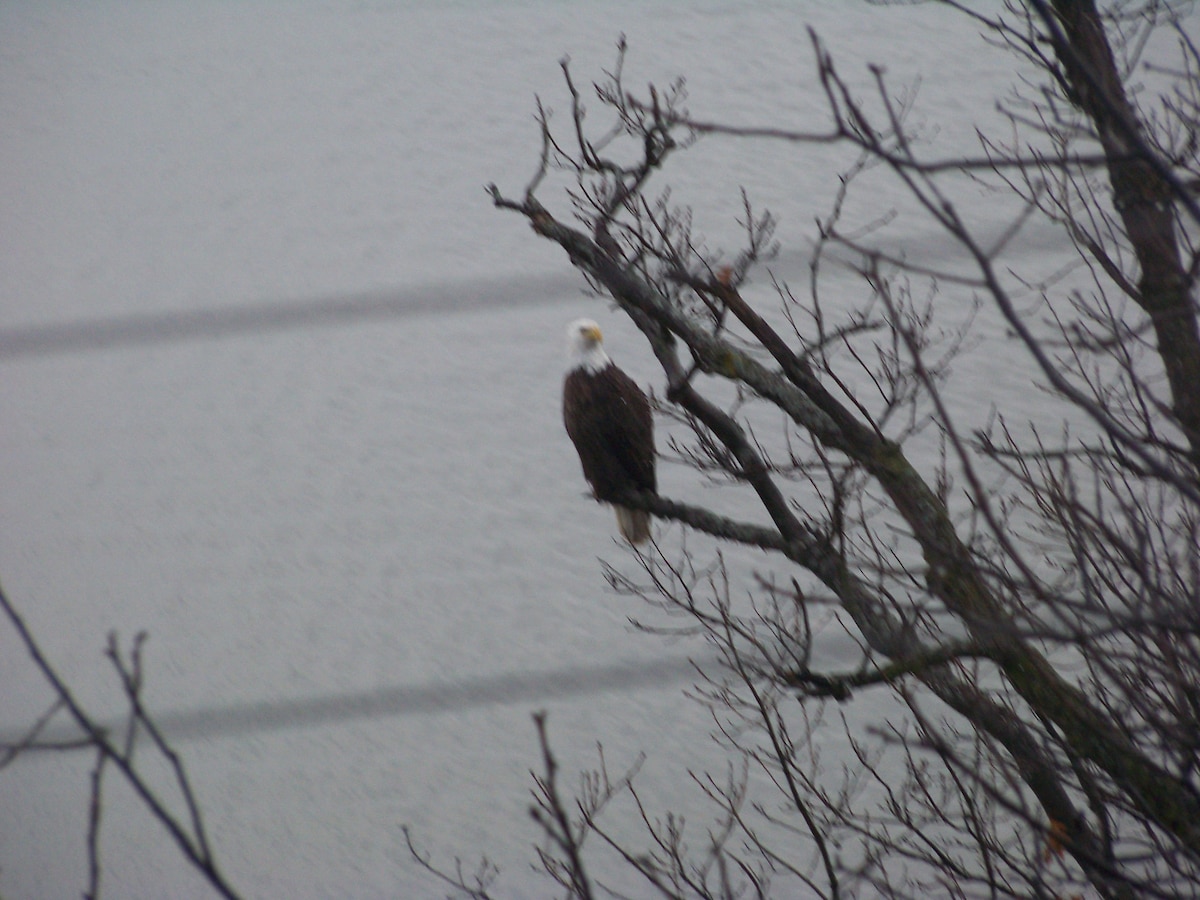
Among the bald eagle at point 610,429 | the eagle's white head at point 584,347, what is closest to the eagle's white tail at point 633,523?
the bald eagle at point 610,429

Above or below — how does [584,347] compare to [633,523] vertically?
above

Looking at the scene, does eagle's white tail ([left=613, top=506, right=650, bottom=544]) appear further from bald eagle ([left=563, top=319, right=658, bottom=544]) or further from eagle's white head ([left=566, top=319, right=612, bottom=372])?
eagle's white head ([left=566, top=319, right=612, bottom=372])

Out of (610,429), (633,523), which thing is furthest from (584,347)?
(633,523)

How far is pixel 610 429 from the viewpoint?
2268 millimetres

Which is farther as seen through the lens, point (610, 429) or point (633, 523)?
point (633, 523)

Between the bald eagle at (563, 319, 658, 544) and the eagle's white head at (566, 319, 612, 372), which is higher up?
the eagle's white head at (566, 319, 612, 372)

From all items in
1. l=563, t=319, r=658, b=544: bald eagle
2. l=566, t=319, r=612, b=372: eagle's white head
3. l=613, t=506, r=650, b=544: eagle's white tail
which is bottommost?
l=613, t=506, r=650, b=544: eagle's white tail

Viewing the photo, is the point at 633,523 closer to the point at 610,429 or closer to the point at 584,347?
the point at 610,429

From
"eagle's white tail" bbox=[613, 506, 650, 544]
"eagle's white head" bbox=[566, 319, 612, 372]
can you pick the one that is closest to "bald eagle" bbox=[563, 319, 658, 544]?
"eagle's white head" bbox=[566, 319, 612, 372]

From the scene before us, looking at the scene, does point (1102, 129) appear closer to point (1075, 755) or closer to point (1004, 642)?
point (1004, 642)

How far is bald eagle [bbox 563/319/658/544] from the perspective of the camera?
226cm

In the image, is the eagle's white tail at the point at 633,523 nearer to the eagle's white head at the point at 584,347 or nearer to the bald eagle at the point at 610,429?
the bald eagle at the point at 610,429

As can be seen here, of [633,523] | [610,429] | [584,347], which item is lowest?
[633,523]

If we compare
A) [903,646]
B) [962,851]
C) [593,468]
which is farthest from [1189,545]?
[962,851]
